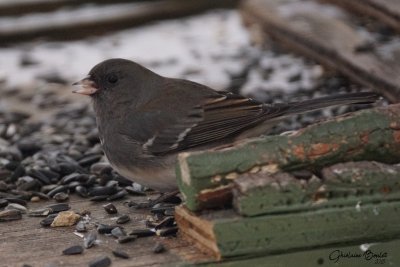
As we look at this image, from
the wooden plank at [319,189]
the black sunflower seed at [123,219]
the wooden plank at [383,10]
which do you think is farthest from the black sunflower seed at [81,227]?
the wooden plank at [383,10]

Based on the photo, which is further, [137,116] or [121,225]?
[137,116]

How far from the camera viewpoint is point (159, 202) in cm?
417

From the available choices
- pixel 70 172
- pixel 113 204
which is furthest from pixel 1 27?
pixel 113 204

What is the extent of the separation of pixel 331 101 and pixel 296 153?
1.01 metres

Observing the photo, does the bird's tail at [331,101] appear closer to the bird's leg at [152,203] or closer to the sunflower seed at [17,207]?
the bird's leg at [152,203]

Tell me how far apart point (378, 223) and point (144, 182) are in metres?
1.21

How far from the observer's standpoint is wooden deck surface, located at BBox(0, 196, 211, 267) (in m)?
3.39

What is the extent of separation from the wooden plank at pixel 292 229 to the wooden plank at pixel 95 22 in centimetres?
523

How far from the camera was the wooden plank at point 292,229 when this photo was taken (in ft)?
10.5

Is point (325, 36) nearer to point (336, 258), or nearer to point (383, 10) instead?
point (383, 10)

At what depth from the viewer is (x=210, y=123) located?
4.37 metres

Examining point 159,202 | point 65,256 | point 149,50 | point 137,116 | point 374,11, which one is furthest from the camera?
point 149,50

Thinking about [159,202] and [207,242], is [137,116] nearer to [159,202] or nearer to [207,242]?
[159,202]

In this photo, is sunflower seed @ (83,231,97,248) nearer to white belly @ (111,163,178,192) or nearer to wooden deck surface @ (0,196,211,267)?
wooden deck surface @ (0,196,211,267)
